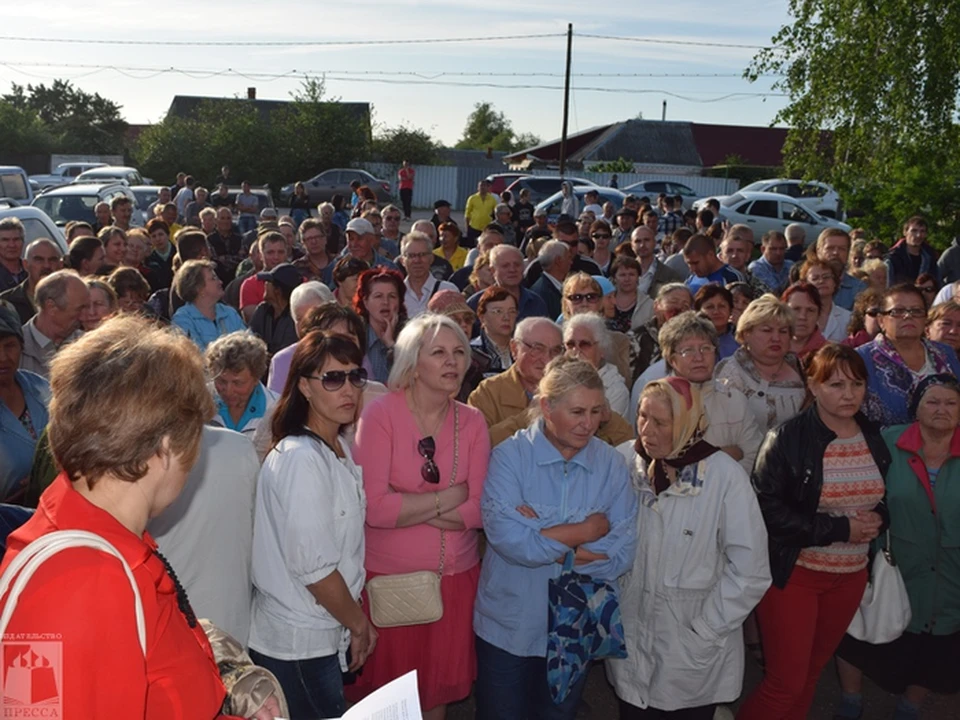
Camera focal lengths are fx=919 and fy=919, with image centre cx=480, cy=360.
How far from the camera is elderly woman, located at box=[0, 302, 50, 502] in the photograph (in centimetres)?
399

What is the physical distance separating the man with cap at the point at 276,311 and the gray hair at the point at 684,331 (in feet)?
10.1

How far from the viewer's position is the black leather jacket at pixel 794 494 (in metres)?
4.30

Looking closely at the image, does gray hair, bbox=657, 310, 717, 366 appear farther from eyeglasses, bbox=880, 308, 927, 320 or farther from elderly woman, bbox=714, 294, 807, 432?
eyeglasses, bbox=880, 308, 927, 320

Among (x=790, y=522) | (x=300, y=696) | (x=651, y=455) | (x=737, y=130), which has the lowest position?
(x=300, y=696)

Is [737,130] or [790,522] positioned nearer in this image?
[790,522]

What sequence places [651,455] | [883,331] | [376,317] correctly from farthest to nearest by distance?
[376,317], [883,331], [651,455]

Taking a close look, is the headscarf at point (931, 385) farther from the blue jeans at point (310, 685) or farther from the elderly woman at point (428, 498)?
the blue jeans at point (310, 685)

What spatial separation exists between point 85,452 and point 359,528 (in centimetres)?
171

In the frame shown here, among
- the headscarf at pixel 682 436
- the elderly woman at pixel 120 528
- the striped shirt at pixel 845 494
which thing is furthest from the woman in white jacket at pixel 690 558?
the elderly woman at pixel 120 528

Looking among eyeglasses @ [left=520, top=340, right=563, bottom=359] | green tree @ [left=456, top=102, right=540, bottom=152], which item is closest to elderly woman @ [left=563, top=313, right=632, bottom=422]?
eyeglasses @ [left=520, top=340, right=563, bottom=359]

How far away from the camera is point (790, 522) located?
429 centimetres

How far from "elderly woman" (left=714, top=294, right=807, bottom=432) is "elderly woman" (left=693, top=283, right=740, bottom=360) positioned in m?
0.92

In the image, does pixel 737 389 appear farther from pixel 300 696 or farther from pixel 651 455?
pixel 300 696

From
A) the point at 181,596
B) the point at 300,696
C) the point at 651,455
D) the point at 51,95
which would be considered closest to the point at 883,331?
the point at 651,455
